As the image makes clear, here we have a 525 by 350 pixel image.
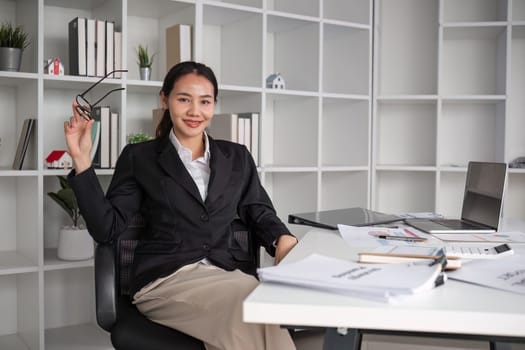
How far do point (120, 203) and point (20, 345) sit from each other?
4.19ft

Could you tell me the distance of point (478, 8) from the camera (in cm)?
358

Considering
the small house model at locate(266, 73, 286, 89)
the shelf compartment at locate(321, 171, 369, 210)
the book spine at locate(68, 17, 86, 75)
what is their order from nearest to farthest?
the book spine at locate(68, 17, 86, 75) → the small house model at locate(266, 73, 286, 89) → the shelf compartment at locate(321, 171, 369, 210)

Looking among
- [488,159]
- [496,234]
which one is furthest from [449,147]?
[496,234]

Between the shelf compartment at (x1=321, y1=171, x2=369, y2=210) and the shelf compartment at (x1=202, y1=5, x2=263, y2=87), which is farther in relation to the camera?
the shelf compartment at (x1=321, y1=171, x2=369, y2=210)

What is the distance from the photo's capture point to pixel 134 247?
6.28 ft

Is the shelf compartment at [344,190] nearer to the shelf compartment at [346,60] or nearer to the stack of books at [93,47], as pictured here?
the shelf compartment at [346,60]

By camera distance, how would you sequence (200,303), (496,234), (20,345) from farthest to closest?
(20,345), (496,234), (200,303)

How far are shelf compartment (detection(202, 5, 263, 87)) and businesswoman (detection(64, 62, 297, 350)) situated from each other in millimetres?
1084

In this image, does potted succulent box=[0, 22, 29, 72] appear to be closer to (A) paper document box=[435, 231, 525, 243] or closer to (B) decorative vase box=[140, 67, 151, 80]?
(B) decorative vase box=[140, 67, 151, 80]

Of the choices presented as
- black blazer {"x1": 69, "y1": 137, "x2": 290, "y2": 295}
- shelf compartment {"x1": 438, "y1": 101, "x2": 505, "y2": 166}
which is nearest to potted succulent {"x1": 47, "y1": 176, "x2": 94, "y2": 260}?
black blazer {"x1": 69, "y1": 137, "x2": 290, "y2": 295}

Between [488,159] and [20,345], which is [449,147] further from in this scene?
[20,345]

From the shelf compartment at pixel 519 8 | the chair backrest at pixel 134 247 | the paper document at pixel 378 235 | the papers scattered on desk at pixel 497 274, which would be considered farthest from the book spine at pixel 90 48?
the shelf compartment at pixel 519 8

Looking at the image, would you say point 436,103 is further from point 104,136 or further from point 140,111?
point 104,136

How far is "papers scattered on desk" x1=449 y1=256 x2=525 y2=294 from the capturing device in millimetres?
1101
